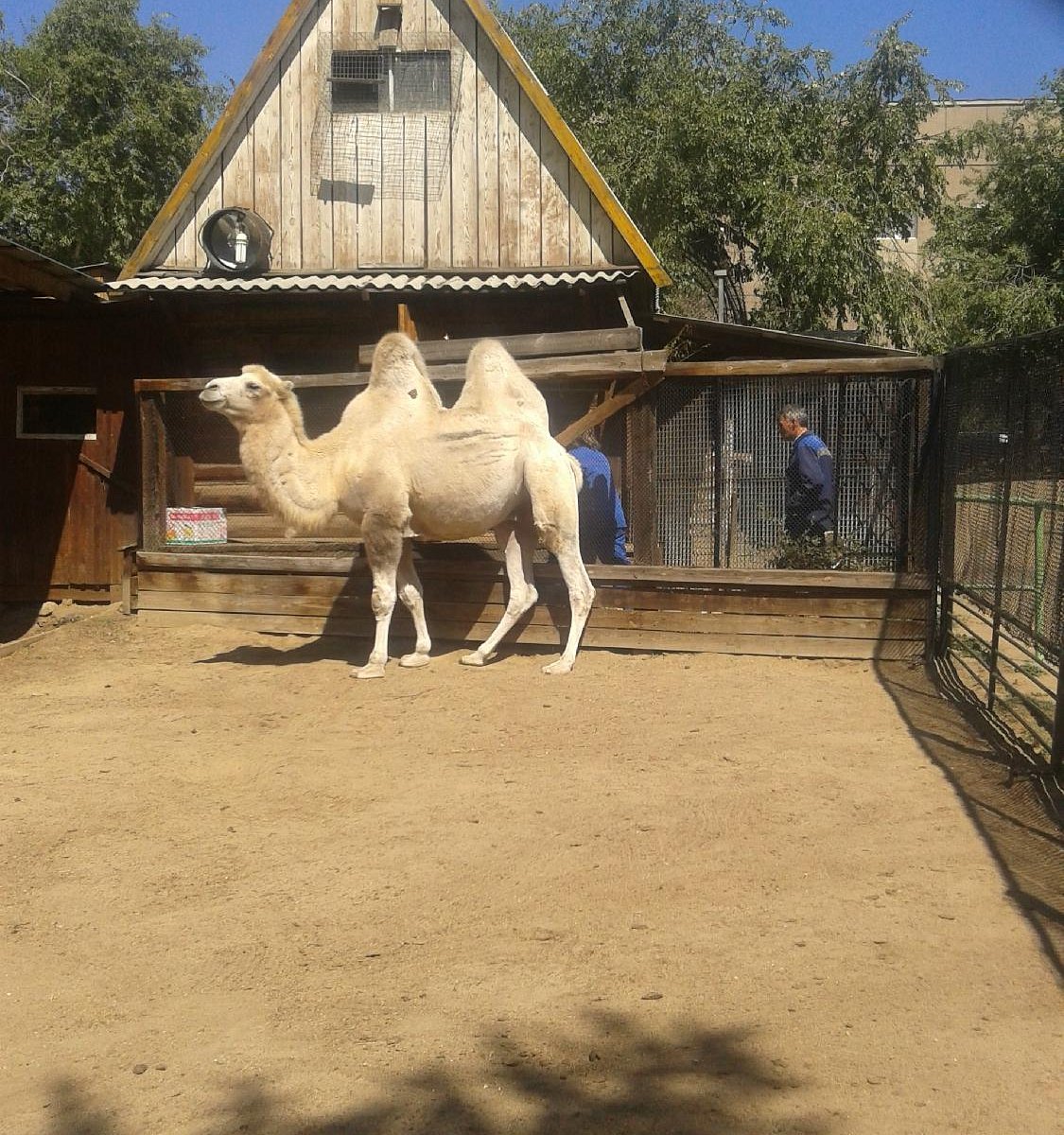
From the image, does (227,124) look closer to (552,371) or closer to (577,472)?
(552,371)

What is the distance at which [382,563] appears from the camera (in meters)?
9.06

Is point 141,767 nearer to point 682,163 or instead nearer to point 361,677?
point 361,677

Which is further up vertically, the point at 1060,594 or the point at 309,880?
the point at 1060,594

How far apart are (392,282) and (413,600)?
3610 mm

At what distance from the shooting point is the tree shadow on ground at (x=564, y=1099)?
9.84ft

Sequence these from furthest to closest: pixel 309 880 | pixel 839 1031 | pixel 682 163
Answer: pixel 682 163, pixel 309 880, pixel 839 1031

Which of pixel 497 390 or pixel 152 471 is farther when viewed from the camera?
pixel 152 471

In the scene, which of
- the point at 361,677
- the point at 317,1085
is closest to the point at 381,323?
the point at 361,677

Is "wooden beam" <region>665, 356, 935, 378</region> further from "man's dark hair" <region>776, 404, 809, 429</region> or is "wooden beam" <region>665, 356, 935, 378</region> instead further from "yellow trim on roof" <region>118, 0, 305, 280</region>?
"yellow trim on roof" <region>118, 0, 305, 280</region>

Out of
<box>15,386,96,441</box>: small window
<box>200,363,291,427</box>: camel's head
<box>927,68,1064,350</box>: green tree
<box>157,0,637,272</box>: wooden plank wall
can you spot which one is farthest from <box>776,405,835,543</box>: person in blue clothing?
<box>927,68,1064,350</box>: green tree

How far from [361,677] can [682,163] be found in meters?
15.9

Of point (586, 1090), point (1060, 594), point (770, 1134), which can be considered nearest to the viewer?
point (770, 1134)

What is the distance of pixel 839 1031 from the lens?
11.2 ft

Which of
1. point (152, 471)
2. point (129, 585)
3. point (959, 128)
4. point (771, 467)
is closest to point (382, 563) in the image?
point (771, 467)
